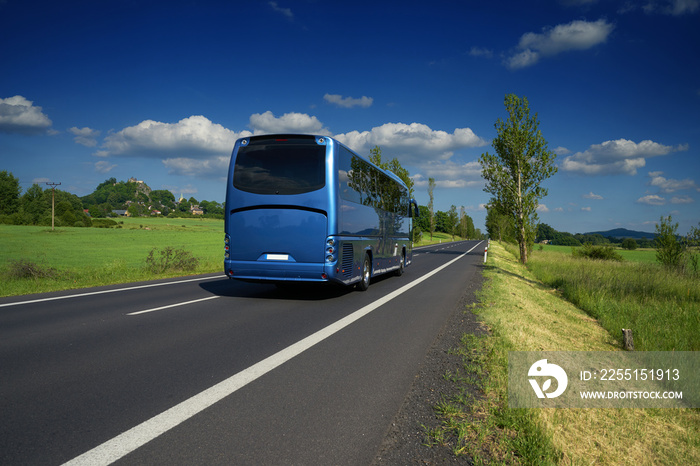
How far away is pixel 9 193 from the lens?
9138 centimetres

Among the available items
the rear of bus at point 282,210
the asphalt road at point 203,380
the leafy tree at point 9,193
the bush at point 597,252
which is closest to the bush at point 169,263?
the asphalt road at point 203,380

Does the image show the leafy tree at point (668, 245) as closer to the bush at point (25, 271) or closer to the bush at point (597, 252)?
the bush at point (597, 252)

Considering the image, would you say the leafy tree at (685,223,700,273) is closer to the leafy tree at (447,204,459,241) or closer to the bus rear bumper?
the bus rear bumper

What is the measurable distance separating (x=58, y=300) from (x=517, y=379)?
952 cm

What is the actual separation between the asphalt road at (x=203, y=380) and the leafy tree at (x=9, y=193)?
4261 inches

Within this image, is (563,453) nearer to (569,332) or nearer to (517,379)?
(517,379)

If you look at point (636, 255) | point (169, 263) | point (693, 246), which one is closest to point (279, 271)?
point (169, 263)

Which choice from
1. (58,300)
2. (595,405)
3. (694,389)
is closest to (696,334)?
(694,389)

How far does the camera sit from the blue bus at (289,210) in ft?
28.1

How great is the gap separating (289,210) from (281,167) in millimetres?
964

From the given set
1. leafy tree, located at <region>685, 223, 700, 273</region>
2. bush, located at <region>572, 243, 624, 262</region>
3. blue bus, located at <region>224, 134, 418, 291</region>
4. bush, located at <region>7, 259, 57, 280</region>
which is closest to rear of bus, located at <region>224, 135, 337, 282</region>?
blue bus, located at <region>224, 134, 418, 291</region>

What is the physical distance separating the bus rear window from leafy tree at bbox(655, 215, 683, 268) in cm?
2104

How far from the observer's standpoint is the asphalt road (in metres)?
2.79

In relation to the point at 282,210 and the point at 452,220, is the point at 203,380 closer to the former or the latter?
the point at 282,210
